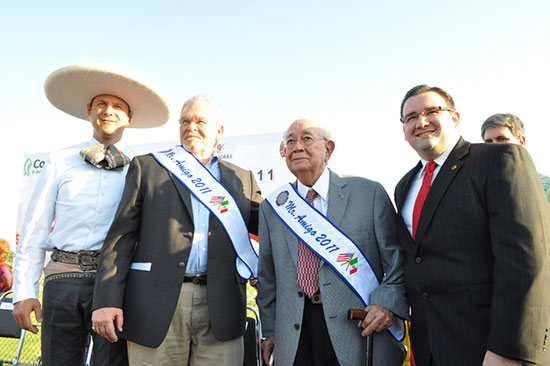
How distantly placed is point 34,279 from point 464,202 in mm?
2327

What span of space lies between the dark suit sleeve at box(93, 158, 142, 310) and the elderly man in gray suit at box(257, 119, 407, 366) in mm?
755

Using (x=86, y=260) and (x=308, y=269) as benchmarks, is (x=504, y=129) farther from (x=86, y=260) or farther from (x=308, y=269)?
(x=86, y=260)

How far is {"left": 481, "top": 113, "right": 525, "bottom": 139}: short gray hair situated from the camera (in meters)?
2.96

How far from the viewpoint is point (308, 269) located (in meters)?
2.05

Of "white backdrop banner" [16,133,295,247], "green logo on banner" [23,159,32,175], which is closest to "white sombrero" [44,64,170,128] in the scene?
"white backdrop banner" [16,133,295,247]

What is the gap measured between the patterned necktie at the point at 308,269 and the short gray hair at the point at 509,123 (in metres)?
1.97

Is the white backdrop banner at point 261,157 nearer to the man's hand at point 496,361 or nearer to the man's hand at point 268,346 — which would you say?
the man's hand at point 268,346

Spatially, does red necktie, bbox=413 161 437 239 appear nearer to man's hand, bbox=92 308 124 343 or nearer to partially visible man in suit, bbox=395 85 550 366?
partially visible man in suit, bbox=395 85 550 366

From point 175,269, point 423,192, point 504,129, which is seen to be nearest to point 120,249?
point 175,269

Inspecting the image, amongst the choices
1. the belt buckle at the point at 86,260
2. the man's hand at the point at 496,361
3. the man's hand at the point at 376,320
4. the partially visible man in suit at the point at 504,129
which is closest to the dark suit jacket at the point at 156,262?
the belt buckle at the point at 86,260

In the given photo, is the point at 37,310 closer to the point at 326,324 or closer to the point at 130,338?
the point at 130,338

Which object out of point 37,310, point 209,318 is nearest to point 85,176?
point 37,310

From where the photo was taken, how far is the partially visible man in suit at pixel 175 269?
1924 millimetres

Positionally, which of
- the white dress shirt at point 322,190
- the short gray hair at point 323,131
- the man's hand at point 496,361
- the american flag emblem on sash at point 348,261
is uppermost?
the short gray hair at point 323,131
